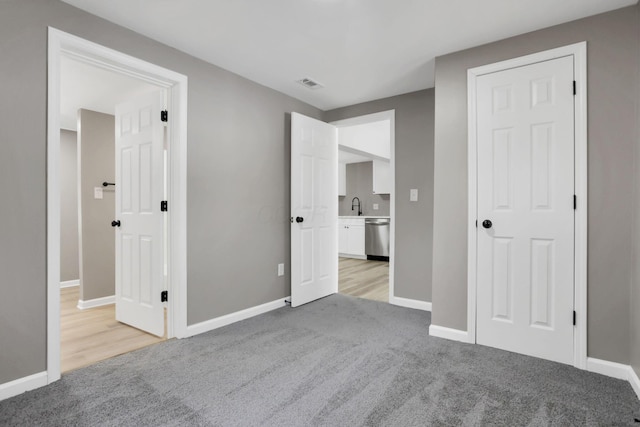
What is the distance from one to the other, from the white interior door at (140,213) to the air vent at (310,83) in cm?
134

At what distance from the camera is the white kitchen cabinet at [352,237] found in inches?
281

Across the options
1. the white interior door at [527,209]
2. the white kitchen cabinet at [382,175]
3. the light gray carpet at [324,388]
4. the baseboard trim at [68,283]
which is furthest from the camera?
the white kitchen cabinet at [382,175]

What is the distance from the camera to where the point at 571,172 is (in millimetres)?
2223

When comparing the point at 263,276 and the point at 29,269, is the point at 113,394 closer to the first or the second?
the point at 29,269

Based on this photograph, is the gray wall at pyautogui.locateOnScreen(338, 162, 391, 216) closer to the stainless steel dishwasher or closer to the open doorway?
the stainless steel dishwasher

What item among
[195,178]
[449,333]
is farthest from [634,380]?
[195,178]

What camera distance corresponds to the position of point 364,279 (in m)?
5.08

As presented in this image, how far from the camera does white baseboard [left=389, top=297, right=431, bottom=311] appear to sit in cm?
352

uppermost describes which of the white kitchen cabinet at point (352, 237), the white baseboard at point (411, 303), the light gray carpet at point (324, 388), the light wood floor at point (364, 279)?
the white kitchen cabinet at point (352, 237)

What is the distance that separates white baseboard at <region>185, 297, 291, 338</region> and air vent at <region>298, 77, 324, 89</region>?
233 cm

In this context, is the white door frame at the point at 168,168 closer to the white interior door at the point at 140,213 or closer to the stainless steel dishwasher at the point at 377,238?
the white interior door at the point at 140,213

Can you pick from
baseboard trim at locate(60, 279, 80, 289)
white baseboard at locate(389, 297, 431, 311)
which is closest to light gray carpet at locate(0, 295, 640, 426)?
white baseboard at locate(389, 297, 431, 311)

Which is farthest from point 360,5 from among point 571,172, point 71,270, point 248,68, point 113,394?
point 71,270

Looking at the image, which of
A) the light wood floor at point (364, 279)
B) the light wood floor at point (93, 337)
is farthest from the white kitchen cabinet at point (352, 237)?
the light wood floor at point (93, 337)
